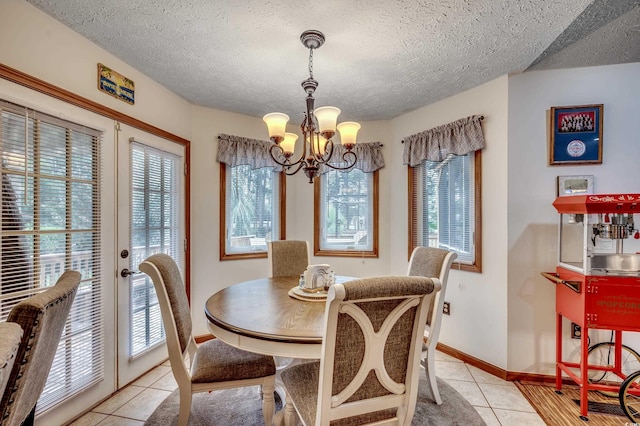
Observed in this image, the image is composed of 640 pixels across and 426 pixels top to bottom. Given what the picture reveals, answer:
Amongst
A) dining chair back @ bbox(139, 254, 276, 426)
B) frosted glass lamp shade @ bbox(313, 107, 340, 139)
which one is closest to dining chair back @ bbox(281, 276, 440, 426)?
dining chair back @ bbox(139, 254, 276, 426)

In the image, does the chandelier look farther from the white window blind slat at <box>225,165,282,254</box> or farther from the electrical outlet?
the electrical outlet

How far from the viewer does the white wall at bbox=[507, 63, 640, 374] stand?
2297mm

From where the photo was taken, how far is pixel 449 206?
2984 mm

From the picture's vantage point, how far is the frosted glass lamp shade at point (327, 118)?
176 centimetres

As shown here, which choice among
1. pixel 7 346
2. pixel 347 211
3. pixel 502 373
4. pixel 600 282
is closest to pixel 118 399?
pixel 7 346

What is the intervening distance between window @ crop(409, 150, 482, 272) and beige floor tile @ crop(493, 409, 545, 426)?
1.07 m

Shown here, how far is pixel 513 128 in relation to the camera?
245 cm

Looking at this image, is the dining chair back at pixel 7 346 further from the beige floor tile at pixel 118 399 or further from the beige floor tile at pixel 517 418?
the beige floor tile at pixel 517 418

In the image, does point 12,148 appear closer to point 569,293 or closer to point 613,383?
point 569,293

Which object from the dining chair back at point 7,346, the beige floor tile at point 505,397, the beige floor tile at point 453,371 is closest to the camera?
the dining chair back at point 7,346

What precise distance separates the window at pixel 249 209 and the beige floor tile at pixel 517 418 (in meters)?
2.48

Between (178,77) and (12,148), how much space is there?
128 centimetres

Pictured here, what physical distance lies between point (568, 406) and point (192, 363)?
247cm

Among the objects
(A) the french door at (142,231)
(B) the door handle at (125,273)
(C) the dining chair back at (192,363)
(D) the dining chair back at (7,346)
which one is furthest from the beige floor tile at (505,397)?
(B) the door handle at (125,273)
